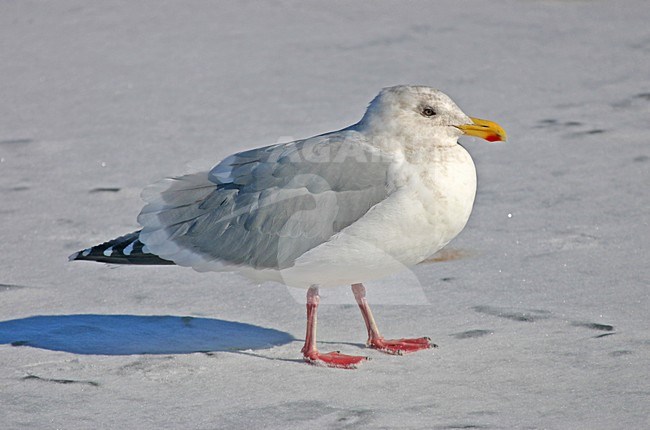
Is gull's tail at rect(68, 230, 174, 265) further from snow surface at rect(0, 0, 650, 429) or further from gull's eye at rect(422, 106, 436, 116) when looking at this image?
gull's eye at rect(422, 106, 436, 116)

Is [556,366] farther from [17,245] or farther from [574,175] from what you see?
[17,245]

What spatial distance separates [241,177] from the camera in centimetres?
484

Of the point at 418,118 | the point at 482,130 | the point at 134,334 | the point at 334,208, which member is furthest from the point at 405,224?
the point at 134,334

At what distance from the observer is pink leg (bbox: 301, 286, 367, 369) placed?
467 cm

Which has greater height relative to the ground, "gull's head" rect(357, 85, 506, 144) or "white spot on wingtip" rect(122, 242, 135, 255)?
"gull's head" rect(357, 85, 506, 144)

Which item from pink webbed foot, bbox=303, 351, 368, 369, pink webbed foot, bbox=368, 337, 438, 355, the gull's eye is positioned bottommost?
pink webbed foot, bbox=303, 351, 368, 369

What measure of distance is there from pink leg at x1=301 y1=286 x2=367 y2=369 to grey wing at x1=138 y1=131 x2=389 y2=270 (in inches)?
9.5

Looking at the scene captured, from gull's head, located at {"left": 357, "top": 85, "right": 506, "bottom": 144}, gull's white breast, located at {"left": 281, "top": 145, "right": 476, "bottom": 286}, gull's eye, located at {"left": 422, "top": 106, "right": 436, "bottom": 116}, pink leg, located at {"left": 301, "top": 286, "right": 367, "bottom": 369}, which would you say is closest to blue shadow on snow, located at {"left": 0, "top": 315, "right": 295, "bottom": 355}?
pink leg, located at {"left": 301, "top": 286, "right": 367, "bottom": 369}

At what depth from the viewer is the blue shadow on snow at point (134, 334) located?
4.90 metres

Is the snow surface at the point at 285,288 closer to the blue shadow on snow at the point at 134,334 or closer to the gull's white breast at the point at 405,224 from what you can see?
the blue shadow on snow at the point at 134,334

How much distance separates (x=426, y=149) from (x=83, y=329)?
168 centimetres

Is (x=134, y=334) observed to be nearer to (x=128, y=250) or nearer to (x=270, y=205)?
(x=128, y=250)

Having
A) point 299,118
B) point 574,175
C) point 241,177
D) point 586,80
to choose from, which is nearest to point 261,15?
point 299,118

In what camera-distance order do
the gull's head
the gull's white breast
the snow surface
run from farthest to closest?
the gull's head, the gull's white breast, the snow surface
